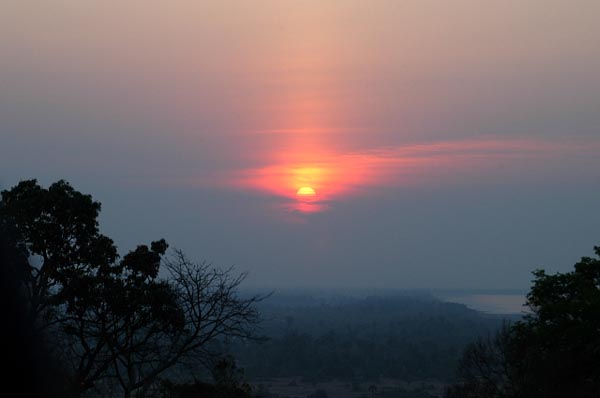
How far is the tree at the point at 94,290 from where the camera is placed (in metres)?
22.7

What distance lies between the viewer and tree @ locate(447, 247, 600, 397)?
2709cm

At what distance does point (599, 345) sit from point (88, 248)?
54.9 feet

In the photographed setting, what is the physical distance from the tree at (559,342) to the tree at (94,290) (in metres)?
11.3

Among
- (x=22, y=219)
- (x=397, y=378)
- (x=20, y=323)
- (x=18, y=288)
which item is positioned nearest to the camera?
(x=20, y=323)

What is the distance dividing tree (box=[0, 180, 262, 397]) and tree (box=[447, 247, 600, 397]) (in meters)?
11.3

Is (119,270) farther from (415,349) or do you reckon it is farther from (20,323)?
(415,349)

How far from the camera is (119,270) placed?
23750 millimetres

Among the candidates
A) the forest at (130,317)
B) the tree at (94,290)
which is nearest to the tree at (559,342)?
the forest at (130,317)

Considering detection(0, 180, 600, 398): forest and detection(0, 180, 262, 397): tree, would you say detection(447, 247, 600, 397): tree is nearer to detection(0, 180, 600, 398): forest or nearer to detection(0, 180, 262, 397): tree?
detection(0, 180, 600, 398): forest

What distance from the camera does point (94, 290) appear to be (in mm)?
23234

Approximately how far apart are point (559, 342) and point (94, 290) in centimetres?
1642

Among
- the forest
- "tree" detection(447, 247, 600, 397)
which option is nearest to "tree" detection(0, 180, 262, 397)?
the forest

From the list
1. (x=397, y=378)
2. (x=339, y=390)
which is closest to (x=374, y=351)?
(x=397, y=378)

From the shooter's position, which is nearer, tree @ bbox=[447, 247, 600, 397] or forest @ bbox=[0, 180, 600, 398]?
forest @ bbox=[0, 180, 600, 398]
